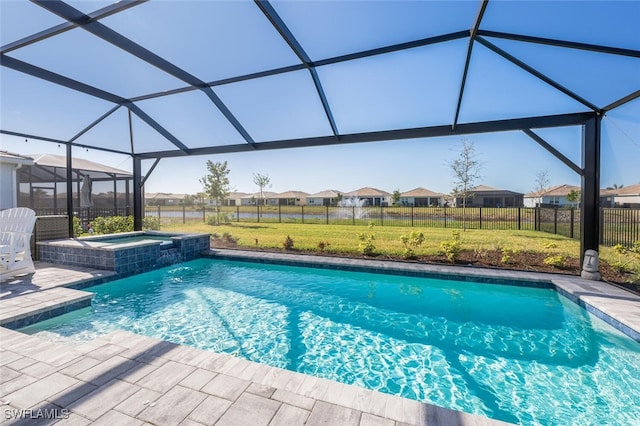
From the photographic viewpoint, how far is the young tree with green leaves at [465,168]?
509 inches

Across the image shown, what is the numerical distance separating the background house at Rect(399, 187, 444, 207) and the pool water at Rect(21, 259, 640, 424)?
28754mm

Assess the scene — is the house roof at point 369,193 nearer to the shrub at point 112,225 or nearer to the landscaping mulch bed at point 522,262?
the shrub at point 112,225

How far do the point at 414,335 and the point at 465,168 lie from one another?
11.4 metres

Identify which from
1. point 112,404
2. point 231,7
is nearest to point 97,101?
point 231,7

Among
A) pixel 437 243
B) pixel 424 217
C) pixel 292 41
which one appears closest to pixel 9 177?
pixel 292 41

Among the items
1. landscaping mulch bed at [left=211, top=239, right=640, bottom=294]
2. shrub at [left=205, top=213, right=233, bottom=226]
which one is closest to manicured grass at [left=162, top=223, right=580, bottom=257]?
landscaping mulch bed at [left=211, top=239, right=640, bottom=294]

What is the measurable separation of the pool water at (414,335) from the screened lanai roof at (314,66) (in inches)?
128

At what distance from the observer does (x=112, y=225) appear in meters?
9.34

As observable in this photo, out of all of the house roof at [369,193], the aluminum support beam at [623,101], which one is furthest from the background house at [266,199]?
the aluminum support beam at [623,101]

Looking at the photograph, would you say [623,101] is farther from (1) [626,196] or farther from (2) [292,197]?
(2) [292,197]

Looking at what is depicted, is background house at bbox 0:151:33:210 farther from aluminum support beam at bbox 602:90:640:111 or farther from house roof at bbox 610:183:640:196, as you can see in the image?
house roof at bbox 610:183:640:196

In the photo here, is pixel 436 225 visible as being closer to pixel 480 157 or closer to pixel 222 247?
pixel 480 157

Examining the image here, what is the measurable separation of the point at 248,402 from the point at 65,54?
5390 millimetres

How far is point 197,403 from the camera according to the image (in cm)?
194
